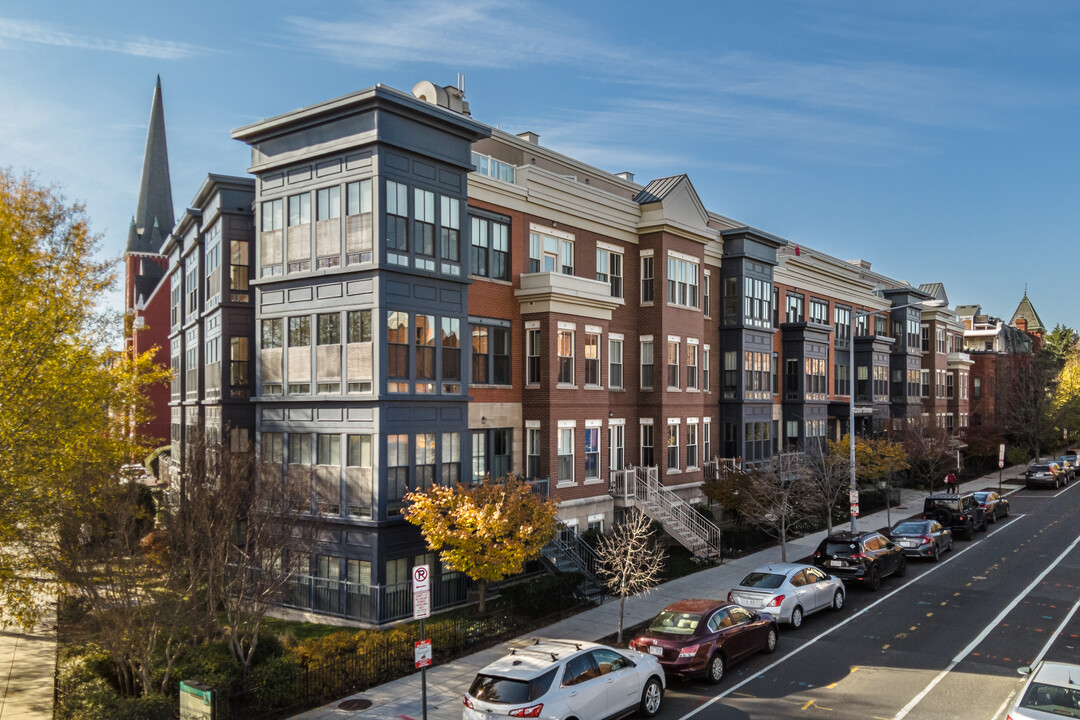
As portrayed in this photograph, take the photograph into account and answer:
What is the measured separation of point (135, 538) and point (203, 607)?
12.8 feet

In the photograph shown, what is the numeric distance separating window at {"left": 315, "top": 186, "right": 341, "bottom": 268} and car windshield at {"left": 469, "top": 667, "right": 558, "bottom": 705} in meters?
13.2

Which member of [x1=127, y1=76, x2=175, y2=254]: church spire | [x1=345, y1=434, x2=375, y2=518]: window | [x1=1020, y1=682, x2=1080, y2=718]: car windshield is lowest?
[x1=1020, y1=682, x2=1080, y2=718]: car windshield

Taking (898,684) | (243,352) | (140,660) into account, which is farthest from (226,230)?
(898,684)

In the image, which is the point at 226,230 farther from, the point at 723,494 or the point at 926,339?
the point at 926,339

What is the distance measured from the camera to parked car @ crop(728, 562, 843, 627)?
20.1 meters

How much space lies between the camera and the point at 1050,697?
11.2m

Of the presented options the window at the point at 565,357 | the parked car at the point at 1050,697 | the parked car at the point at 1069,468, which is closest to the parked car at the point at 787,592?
the parked car at the point at 1050,697

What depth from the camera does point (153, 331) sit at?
59.2 metres

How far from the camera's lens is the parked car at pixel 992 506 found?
3791 centimetres

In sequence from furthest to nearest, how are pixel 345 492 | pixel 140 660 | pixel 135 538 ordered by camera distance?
pixel 345 492, pixel 135 538, pixel 140 660

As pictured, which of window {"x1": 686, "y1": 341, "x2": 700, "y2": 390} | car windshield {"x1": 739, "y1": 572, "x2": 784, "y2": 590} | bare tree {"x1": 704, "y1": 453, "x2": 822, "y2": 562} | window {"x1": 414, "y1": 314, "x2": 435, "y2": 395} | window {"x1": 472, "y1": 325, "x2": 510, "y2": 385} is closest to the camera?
car windshield {"x1": 739, "y1": 572, "x2": 784, "y2": 590}

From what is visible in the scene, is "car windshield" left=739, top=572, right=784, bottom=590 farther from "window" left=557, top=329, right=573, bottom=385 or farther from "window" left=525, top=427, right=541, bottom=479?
"window" left=557, top=329, right=573, bottom=385

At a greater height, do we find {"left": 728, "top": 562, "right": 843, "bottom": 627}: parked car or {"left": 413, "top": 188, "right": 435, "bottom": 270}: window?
{"left": 413, "top": 188, "right": 435, "bottom": 270}: window

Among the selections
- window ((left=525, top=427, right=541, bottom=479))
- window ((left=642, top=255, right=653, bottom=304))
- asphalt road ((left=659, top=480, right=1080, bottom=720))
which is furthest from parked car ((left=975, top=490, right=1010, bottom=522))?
window ((left=525, top=427, right=541, bottom=479))
